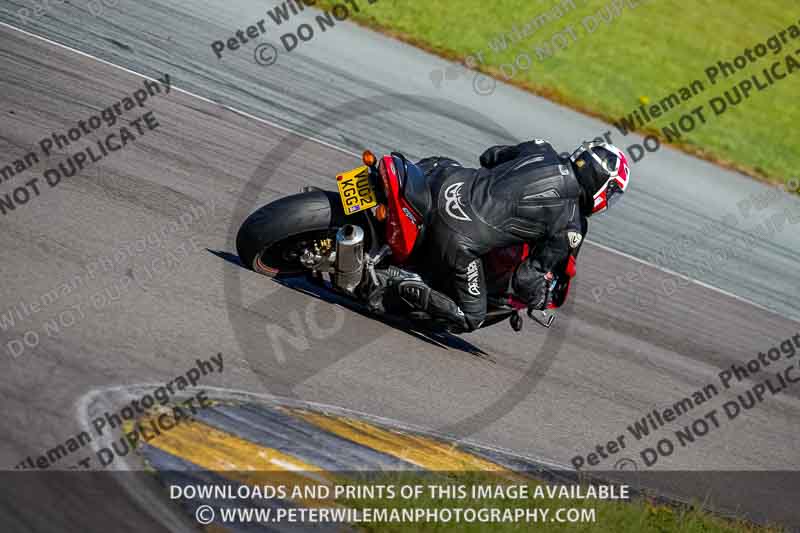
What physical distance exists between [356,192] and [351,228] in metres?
0.27

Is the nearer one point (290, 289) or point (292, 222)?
point (292, 222)

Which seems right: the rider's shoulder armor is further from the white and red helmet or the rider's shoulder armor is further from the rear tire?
the rear tire

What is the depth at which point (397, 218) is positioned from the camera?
6.56 m

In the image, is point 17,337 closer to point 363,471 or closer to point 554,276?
point 363,471

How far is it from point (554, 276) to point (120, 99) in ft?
17.2

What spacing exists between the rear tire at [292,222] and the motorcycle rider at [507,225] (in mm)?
653

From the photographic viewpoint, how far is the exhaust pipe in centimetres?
644

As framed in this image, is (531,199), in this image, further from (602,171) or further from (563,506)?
(563,506)

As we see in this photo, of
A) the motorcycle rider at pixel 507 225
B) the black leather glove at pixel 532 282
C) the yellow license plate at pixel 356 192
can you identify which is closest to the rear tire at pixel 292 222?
the yellow license plate at pixel 356 192

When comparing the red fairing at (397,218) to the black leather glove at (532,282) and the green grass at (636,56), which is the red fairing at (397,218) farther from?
the green grass at (636,56)

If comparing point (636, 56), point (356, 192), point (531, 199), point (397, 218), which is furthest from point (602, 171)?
point (636, 56)

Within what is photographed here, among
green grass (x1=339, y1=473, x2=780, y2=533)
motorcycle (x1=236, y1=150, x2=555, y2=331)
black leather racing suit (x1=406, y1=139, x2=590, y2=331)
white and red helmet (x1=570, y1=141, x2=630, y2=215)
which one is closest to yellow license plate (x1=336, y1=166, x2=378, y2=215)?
motorcycle (x1=236, y1=150, x2=555, y2=331)

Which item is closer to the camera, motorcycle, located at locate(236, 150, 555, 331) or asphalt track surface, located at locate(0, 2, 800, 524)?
asphalt track surface, located at locate(0, 2, 800, 524)

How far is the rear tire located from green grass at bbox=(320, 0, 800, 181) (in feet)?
29.7
